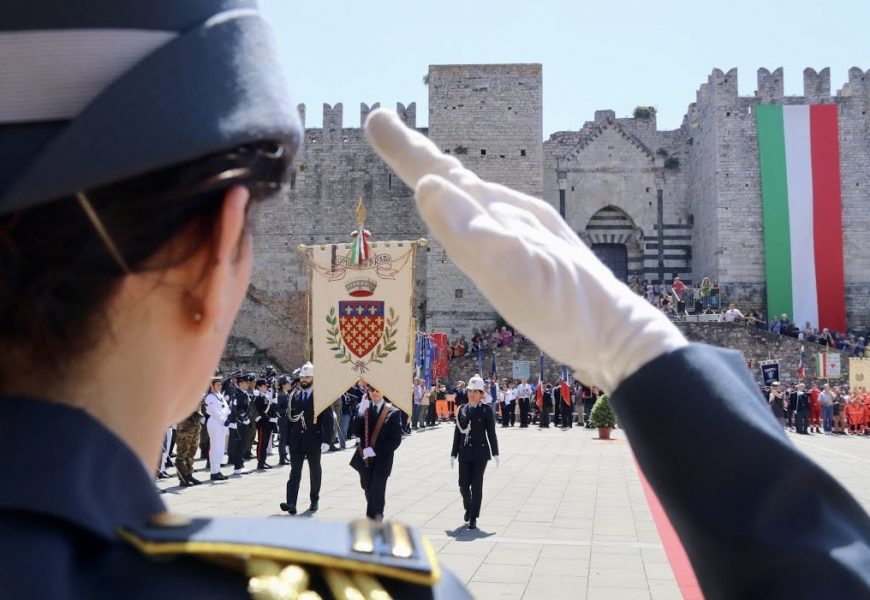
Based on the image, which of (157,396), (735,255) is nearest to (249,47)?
(157,396)

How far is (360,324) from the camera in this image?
9227 millimetres

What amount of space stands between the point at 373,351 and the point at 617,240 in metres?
31.6

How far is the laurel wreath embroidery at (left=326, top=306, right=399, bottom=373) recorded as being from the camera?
29.9 feet

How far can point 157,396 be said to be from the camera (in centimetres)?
82

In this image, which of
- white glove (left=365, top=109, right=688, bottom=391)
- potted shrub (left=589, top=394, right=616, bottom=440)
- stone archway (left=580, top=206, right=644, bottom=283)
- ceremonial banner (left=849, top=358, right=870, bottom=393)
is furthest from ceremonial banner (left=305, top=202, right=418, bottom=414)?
stone archway (left=580, top=206, right=644, bottom=283)

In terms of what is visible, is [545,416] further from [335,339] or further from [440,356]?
[335,339]

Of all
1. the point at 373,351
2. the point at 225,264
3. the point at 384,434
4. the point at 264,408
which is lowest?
the point at 384,434

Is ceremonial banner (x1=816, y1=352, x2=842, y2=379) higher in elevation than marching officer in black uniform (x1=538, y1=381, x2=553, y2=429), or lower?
higher

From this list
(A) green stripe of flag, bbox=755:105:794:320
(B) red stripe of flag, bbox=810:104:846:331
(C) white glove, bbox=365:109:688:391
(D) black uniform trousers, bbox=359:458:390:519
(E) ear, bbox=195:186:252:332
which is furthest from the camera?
(A) green stripe of flag, bbox=755:105:794:320

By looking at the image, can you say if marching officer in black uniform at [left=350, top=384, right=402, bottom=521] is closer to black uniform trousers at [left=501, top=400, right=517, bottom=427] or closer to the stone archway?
black uniform trousers at [left=501, top=400, right=517, bottom=427]

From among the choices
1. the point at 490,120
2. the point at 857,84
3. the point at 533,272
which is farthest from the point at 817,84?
the point at 533,272

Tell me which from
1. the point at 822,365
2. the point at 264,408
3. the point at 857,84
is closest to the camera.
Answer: the point at 264,408

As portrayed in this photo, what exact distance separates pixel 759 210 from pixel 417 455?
24105 millimetres

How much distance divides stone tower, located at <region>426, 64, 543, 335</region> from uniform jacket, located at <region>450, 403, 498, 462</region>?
27693 millimetres
